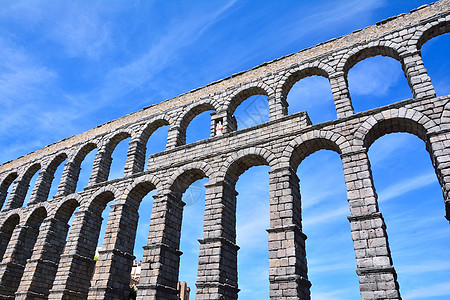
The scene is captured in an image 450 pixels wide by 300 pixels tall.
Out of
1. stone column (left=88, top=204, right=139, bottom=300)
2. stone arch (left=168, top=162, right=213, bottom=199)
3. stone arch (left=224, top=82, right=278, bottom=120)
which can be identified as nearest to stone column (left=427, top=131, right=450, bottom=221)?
stone arch (left=224, top=82, right=278, bottom=120)

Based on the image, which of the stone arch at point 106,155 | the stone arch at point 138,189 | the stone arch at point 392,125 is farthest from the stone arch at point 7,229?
the stone arch at point 392,125

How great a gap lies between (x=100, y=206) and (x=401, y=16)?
17020 mm

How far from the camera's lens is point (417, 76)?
12.7 meters

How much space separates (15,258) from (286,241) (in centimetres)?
1712

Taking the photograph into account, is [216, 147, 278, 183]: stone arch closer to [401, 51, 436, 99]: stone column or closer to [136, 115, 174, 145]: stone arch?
[401, 51, 436, 99]: stone column

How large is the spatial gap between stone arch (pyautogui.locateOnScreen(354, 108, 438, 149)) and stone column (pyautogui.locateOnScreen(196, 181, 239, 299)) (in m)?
5.35

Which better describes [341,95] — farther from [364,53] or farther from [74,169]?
[74,169]

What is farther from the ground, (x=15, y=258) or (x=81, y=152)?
(x=81, y=152)

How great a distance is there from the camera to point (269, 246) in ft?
37.6

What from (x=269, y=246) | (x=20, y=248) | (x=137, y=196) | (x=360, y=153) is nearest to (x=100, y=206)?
(x=137, y=196)

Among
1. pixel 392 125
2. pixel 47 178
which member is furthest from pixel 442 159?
pixel 47 178

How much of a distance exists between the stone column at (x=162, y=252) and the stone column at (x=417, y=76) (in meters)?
10.4

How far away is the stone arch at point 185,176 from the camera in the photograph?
49.6 ft

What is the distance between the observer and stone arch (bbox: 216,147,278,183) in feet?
45.6
